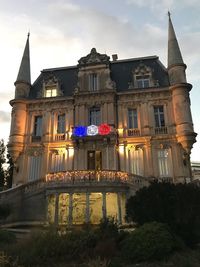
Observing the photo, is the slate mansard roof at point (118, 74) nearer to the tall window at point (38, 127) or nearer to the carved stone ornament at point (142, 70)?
the carved stone ornament at point (142, 70)

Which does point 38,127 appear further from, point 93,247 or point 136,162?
point 93,247

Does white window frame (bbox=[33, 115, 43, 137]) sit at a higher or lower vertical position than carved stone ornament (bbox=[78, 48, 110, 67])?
lower

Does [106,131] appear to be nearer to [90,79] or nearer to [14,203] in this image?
[90,79]

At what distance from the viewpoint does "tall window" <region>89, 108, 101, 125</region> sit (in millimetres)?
28017

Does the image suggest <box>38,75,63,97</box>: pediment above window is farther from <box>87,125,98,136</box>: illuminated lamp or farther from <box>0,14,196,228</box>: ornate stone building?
<box>87,125,98,136</box>: illuminated lamp

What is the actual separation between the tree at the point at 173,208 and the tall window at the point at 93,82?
1710 centimetres

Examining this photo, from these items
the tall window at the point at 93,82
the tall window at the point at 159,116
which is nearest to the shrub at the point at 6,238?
the tall window at the point at 159,116

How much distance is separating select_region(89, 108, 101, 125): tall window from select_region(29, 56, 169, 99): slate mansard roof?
298 cm

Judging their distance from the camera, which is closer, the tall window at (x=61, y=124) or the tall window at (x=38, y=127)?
the tall window at (x=61, y=124)

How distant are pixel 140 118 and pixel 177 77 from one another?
4.99m

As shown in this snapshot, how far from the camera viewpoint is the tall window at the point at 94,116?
91.9ft

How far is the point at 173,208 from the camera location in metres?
12.9

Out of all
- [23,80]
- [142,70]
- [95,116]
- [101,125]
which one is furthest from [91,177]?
[23,80]

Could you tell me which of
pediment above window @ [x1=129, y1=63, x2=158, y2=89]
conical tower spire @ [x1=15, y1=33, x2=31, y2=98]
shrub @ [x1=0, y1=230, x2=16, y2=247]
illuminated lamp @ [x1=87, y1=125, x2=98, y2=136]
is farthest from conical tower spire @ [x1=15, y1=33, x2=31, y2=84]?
shrub @ [x1=0, y1=230, x2=16, y2=247]
